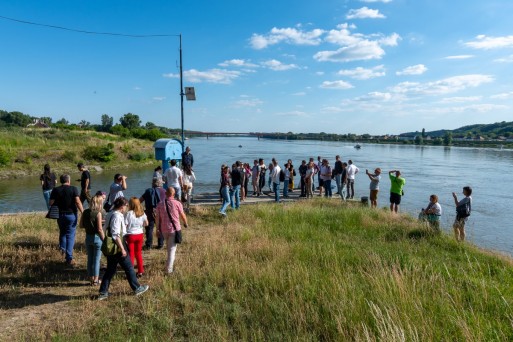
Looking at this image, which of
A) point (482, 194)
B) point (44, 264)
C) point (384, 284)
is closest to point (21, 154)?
point (44, 264)

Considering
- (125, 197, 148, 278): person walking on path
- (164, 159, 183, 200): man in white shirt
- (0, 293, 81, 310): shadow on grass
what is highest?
(164, 159, 183, 200): man in white shirt

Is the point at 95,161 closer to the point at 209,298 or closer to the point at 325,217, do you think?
the point at 325,217

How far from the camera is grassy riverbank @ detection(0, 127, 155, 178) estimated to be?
26903 millimetres

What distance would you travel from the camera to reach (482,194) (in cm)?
2275

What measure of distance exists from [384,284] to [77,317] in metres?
4.18

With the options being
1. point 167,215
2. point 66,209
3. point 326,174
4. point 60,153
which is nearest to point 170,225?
point 167,215

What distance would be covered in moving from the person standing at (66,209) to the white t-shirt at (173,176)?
3.20 metres

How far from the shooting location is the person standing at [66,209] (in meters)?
6.37

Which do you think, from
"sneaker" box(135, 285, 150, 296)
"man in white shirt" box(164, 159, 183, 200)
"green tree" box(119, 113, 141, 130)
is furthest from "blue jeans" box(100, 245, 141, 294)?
"green tree" box(119, 113, 141, 130)

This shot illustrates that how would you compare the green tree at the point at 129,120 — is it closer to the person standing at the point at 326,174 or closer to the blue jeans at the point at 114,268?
the person standing at the point at 326,174

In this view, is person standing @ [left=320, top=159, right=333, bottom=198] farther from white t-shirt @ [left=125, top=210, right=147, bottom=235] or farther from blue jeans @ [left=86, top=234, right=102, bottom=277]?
blue jeans @ [left=86, top=234, right=102, bottom=277]

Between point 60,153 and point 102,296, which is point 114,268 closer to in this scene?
point 102,296

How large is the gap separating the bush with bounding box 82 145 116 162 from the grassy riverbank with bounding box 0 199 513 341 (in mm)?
28002

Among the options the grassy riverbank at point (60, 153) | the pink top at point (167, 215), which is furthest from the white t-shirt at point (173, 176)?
the grassy riverbank at point (60, 153)
